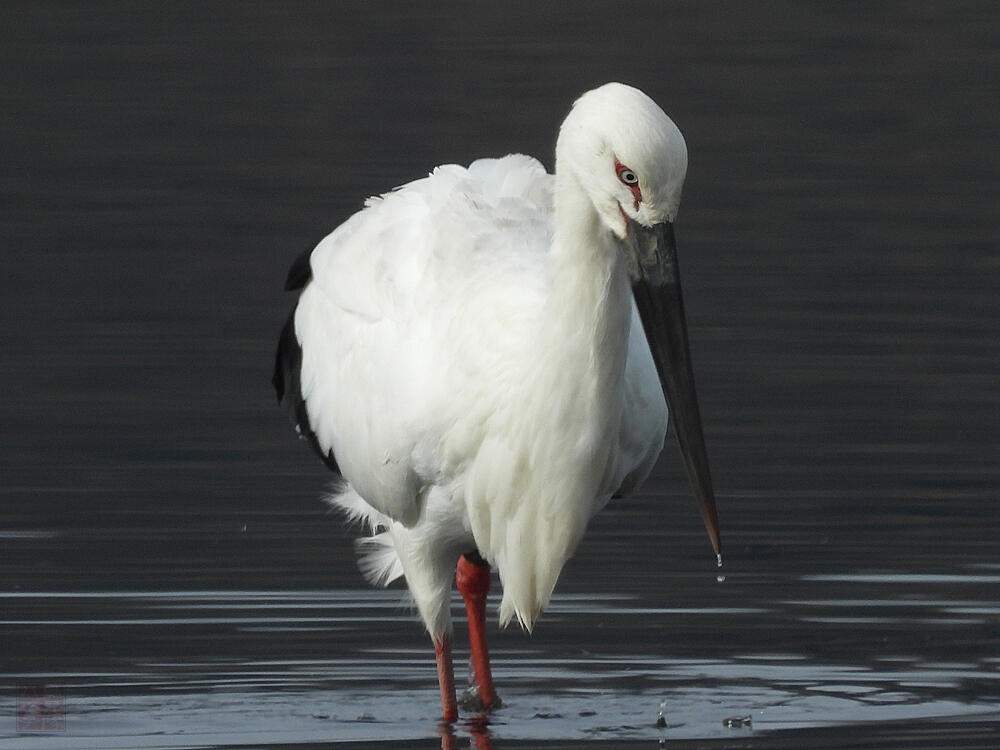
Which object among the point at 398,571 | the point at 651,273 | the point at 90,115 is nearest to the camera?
the point at 651,273

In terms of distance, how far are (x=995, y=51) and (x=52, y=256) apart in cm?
1179

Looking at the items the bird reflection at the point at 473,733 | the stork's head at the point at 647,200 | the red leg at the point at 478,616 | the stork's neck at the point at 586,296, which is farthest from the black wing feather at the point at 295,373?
the stork's head at the point at 647,200

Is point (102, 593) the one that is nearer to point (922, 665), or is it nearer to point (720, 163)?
point (922, 665)

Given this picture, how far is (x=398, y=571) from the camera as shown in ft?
29.8

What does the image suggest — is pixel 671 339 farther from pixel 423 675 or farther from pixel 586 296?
pixel 423 675

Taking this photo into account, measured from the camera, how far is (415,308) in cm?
842

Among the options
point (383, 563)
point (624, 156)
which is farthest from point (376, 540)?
point (624, 156)

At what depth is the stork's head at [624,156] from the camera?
7250 millimetres

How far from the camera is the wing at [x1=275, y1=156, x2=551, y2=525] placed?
8.17 m

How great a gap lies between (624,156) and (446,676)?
221cm

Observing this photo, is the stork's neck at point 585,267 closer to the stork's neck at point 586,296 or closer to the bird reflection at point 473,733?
the stork's neck at point 586,296

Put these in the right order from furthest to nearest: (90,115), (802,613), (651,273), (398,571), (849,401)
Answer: (90,115), (849,401), (802,613), (398,571), (651,273)

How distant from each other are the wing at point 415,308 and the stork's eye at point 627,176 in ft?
2.52

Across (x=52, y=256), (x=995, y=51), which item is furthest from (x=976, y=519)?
(x=995, y=51)
